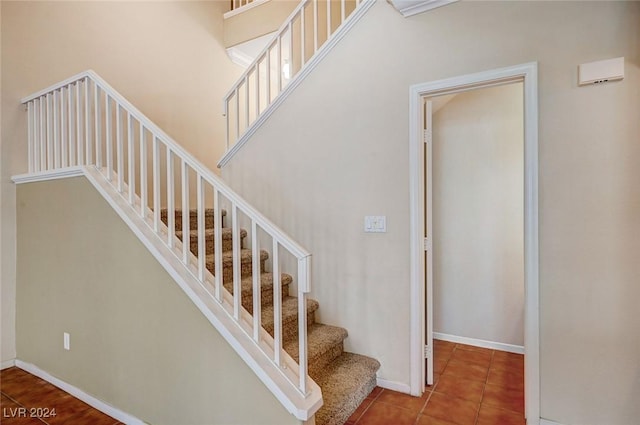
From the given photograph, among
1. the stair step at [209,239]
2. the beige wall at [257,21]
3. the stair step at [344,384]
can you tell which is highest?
the beige wall at [257,21]

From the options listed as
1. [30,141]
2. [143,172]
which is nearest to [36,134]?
[30,141]

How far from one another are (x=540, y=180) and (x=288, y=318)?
179 cm

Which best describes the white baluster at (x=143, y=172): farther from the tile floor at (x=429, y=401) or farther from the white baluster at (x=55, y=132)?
the tile floor at (x=429, y=401)

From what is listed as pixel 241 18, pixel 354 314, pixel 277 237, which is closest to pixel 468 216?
pixel 354 314

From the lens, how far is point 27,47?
2.89 m

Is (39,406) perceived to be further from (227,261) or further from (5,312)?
(227,261)

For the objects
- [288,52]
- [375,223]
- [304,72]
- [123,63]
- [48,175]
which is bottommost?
[375,223]

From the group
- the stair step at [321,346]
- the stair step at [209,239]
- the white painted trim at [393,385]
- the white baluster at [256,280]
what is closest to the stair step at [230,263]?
the stair step at [209,239]

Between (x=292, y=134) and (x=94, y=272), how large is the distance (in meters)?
1.75

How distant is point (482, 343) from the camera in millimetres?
3240

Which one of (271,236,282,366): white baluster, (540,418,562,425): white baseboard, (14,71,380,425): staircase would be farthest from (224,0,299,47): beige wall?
(540,418,562,425): white baseboard

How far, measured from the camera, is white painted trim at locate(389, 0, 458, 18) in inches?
88.4

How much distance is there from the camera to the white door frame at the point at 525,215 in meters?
2.00

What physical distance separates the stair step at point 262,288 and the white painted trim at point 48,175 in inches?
52.2
